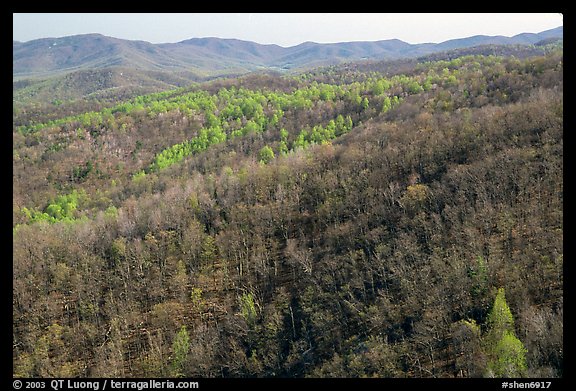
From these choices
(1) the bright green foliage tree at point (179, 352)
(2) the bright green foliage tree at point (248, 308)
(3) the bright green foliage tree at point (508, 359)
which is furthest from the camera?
(2) the bright green foliage tree at point (248, 308)

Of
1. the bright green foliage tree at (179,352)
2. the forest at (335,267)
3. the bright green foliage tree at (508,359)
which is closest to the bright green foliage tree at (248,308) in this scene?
the forest at (335,267)

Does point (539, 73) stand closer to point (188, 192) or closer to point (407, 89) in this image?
point (407, 89)

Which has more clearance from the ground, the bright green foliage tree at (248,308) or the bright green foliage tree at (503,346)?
the bright green foliage tree at (503,346)

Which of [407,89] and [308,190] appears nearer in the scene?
[308,190]

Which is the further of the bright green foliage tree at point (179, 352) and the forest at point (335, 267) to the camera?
the bright green foliage tree at point (179, 352)

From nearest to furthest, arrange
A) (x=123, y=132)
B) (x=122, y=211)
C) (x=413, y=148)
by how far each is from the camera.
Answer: (x=413, y=148) < (x=122, y=211) < (x=123, y=132)

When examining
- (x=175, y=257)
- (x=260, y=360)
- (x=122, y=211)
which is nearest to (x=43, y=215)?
(x=122, y=211)

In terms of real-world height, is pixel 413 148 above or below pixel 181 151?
above

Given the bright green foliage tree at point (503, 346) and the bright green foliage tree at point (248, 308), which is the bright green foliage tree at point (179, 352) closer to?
the bright green foliage tree at point (248, 308)
